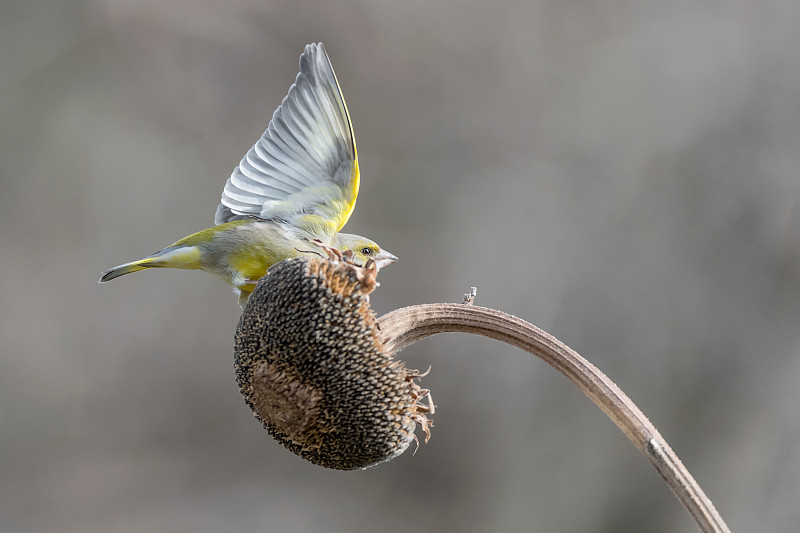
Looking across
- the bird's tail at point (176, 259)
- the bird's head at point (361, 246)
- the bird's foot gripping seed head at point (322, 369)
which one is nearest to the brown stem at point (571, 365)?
the bird's foot gripping seed head at point (322, 369)

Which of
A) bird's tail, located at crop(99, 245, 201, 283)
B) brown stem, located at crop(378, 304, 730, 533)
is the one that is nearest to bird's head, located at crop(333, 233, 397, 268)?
bird's tail, located at crop(99, 245, 201, 283)

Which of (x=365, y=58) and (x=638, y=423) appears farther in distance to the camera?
(x=365, y=58)

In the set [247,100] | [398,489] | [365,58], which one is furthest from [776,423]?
[247,100]

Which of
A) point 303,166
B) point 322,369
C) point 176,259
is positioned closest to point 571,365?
point 322,369

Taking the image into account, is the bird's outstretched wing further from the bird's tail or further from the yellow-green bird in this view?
the bird's tail

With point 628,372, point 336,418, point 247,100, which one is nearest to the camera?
point 336,418

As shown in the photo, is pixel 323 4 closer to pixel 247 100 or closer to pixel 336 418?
Answer: pixel 247 100
